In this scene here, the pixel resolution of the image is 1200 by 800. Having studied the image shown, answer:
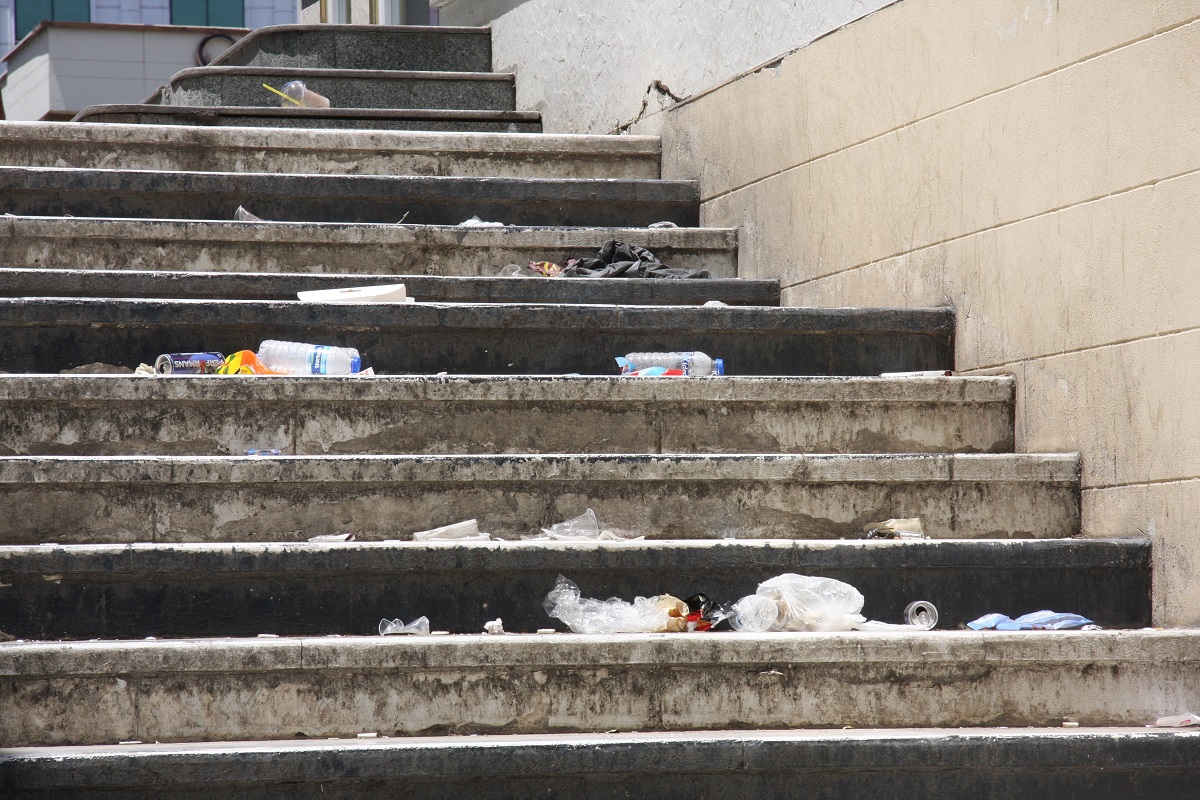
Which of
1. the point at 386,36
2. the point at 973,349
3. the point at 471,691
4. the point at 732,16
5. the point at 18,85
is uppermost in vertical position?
the point at 18,85

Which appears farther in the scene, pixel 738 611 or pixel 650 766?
pixel 738 611

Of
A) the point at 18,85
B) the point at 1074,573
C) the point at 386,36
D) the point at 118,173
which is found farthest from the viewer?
the point at 18,85

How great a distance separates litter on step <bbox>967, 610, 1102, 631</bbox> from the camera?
317cm

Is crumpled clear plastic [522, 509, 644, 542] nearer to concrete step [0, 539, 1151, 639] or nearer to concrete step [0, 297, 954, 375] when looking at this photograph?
concrete step [0, 539, 1151, 639]

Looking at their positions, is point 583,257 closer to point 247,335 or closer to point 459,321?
point 459,321

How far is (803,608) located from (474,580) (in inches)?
31.5

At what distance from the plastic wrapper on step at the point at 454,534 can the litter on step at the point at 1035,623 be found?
1277 mm

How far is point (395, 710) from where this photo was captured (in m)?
2.76

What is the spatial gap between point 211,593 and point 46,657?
0.44m

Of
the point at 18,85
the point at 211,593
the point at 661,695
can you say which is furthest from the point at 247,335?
the point at 18,85

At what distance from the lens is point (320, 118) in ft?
22.3

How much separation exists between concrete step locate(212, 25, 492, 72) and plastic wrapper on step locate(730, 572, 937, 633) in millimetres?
5816

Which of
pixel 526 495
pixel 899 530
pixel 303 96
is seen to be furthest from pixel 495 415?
pixel 303 96

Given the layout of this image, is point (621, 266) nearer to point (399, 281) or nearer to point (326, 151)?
point (399, 281)
